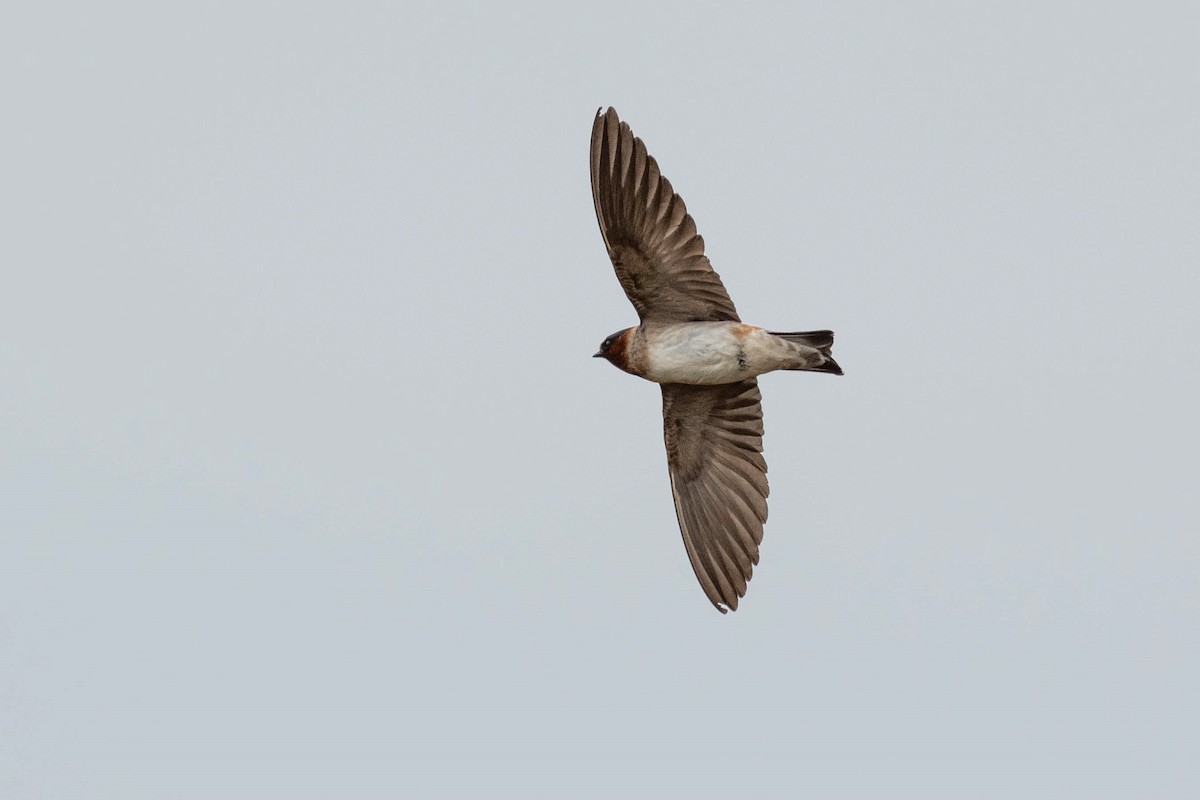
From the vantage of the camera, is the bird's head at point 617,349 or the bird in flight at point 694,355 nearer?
the bird in flight at point 694,355

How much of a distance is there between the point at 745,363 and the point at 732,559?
4.52 feet

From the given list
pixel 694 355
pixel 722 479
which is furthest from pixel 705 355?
pixel 722 479

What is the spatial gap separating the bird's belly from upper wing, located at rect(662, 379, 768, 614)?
1.53 ft

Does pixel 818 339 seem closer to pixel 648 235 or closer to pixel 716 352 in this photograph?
pixel 716 352

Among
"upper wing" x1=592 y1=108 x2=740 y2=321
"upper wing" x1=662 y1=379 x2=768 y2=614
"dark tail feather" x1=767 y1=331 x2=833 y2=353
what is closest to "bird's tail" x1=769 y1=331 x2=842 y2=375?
"dark tail feather" x1=767 y1=331 x2=833 y2=353

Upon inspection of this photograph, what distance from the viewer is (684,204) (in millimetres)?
12242

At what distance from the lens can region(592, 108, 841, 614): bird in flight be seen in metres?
12.2

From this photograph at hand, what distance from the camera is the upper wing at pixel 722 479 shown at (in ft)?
43.6

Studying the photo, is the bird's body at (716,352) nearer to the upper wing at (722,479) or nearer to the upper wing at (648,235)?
the upper wing at (648,235)

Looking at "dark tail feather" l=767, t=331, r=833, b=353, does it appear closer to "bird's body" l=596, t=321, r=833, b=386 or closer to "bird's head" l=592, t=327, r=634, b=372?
"bird's body" l=596, t=321, r=833, b=386

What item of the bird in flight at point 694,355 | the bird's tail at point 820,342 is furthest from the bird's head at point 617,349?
the bird's tail at point 820,342

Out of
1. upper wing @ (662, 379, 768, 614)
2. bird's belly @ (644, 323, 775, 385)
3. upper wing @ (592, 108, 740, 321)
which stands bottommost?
upper wing @ (662, 379, 768, 614)

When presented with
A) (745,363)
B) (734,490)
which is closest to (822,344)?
(745,363)

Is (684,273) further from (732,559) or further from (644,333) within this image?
(732,559)
